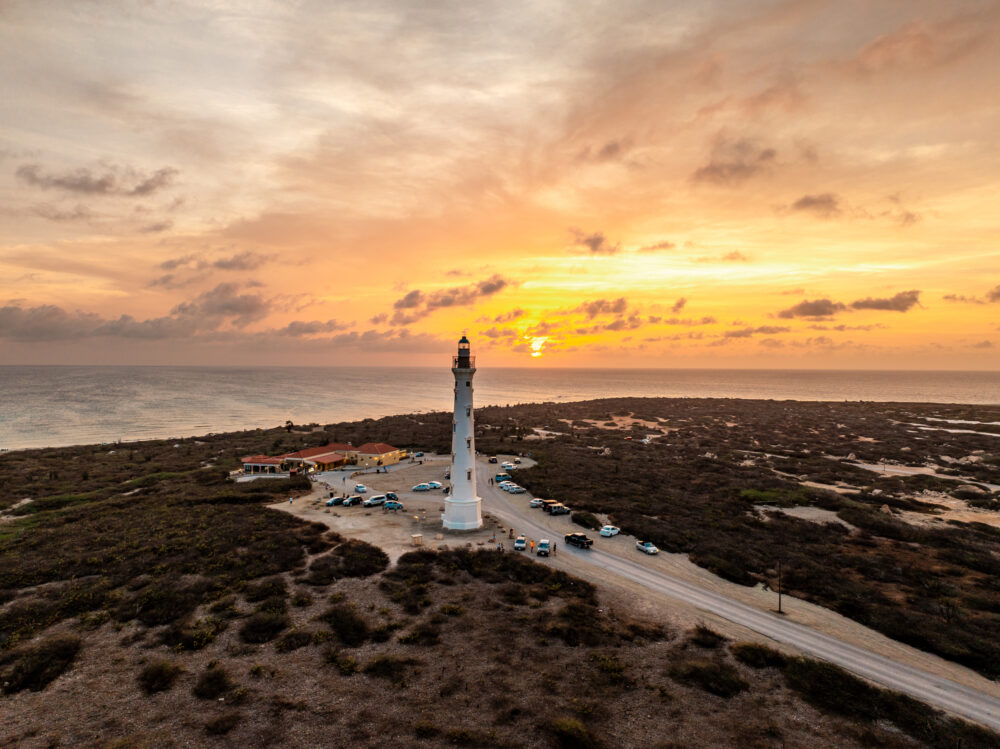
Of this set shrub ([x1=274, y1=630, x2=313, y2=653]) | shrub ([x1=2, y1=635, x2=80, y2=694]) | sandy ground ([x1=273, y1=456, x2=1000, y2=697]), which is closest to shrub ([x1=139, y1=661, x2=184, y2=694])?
shrub ([x1=2, y1=635, x2=80, y2=694])

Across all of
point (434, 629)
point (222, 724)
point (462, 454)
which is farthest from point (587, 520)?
point (222, 724)

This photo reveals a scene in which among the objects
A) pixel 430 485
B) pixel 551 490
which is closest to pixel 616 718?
pixel 551 490

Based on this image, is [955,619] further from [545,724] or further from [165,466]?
[165,466]

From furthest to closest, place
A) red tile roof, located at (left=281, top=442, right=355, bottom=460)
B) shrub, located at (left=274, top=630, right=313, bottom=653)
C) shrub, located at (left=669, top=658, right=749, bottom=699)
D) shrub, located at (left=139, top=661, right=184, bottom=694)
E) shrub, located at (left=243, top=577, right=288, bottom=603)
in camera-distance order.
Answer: red tile roof, located at (left=281, top=442, right=355, bottom=460)
shrub, located at (left=243, top=577, right=288, bottom=603)
shrub, located at (left=274, top=630, right=313, bottom=653)
shrub, located at (left=669, top=658, right=749, bottom=699)
shrub, located at (left=139, top=661, right=184, bottom=694)

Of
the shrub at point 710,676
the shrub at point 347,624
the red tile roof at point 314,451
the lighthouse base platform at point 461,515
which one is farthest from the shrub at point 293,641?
the red tile roof at point 314,451

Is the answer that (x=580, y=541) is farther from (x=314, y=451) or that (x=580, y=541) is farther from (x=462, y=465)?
(x=314, y=451)

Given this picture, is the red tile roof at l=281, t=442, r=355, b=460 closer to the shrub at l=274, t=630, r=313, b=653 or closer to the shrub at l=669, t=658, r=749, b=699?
the shrub at l=274, t=630, r=313, b=653

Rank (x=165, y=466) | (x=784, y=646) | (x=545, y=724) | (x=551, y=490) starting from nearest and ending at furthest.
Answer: (x=545, y=724)
(x=784, y=646)
(x=551, y=490)
(x=165, y=466)
